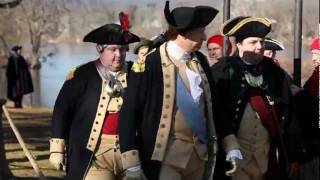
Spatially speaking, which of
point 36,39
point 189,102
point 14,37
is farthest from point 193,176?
point 14,37

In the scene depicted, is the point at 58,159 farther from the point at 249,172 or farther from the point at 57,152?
the point at 249,172

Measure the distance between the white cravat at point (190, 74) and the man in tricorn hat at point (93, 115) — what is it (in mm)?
707

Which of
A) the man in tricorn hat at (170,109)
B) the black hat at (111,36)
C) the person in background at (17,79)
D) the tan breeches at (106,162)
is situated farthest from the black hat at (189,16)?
the person in background at (17,79)

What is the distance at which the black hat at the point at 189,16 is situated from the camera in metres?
4.30

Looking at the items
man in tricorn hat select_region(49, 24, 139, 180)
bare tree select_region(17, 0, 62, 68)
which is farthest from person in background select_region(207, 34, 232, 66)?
bare tree select_region(17, 0, 62, 68)

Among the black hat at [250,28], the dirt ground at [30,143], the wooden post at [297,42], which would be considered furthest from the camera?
the dirt ground at [30,143]

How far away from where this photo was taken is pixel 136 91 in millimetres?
4285

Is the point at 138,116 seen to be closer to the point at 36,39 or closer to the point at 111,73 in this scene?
the point at 111,73

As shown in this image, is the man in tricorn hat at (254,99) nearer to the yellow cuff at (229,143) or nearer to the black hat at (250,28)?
the black hat at (250,28)

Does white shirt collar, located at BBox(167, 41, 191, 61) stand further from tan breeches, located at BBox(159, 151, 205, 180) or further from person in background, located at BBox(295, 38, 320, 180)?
person in background, located at BBox(295, 38, 320, 180)

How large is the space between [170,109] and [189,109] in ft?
0.36

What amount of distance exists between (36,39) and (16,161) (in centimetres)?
3285

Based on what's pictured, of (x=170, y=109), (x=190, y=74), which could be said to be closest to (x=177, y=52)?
(x=190, y=74)

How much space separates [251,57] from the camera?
500cm
